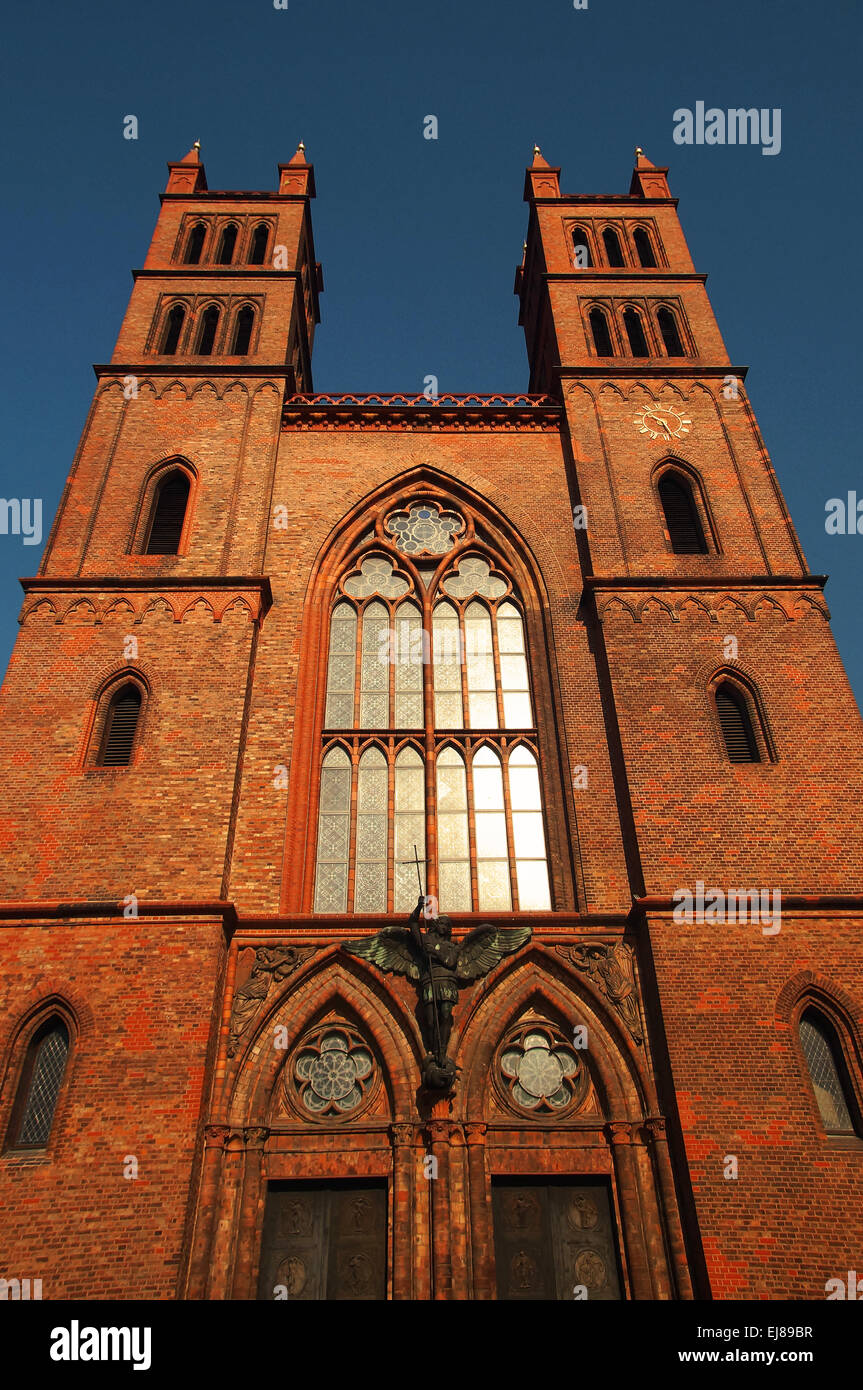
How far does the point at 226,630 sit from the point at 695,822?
631cm

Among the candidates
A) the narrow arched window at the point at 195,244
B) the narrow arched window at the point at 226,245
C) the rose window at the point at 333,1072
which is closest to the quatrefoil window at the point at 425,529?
the rose window at the point at 333,1072

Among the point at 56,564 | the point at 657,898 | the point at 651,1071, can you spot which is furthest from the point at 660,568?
the point at 56,564

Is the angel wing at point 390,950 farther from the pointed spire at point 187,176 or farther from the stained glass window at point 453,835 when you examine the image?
the pointed spire at point 187,176

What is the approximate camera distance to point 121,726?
13.1 m

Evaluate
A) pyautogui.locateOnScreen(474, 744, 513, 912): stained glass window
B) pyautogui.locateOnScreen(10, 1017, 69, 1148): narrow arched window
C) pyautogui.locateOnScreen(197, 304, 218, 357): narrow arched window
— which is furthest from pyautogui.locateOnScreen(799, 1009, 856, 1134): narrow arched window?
pyautogui.locateOnScreen(197, 304, 218, 357): narrow arched window

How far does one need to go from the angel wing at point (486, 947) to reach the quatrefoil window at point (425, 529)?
6600mm

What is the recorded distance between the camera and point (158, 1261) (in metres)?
9.06

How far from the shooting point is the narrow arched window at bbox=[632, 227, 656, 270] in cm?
2114

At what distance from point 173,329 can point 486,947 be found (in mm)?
13145

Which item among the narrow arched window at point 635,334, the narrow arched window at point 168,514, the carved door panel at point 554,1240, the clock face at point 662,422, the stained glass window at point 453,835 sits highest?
the narrow arched window at point 635,334

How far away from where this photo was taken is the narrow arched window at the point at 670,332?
62.2 ft

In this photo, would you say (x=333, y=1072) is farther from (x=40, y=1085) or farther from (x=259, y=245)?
(x=259, y=245)

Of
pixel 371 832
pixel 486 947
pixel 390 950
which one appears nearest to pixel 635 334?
pixel 371 832
